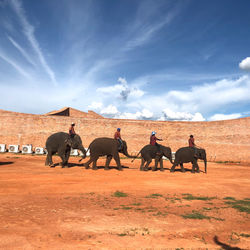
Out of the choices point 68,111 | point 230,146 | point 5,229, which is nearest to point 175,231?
point 5,229

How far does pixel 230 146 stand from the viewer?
27453 mm

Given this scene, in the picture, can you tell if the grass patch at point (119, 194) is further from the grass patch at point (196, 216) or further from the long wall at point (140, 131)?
the long wall at point (140, 131)

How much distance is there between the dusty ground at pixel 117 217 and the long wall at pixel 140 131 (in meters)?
21.4

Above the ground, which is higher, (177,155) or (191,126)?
(191,126)

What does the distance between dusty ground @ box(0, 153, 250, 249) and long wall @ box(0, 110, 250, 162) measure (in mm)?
21419

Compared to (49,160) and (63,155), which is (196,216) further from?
(49,160)

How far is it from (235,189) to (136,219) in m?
5.28

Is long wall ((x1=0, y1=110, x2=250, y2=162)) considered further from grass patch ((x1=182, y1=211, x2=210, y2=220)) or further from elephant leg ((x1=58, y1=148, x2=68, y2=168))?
grass patch ((x1=182, y1=211, x2=210, y2=220))

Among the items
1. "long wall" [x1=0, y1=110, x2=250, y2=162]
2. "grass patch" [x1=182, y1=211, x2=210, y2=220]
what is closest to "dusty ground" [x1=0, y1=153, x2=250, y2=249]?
"grass patch" [x1=182, y1=211, x2=210, y2=220]

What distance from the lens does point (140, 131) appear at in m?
29.3

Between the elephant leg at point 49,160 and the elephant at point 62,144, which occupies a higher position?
the elephant at point 62,144

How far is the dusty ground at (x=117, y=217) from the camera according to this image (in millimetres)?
3203

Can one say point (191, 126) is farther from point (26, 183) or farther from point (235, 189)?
point (26, 183)

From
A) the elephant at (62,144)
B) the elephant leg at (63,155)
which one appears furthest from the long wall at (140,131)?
the elephant leg at (63,155)
